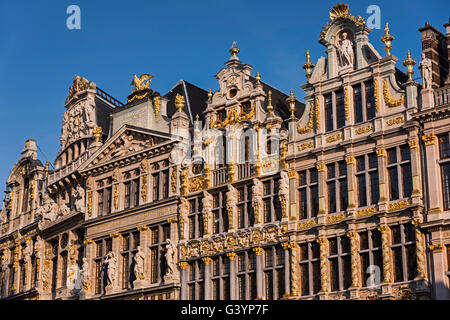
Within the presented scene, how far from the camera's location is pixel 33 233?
50.6 metres

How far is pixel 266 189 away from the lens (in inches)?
1521

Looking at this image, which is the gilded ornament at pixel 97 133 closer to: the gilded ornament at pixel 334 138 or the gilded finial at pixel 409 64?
the gilded ornament at pixel 334 138

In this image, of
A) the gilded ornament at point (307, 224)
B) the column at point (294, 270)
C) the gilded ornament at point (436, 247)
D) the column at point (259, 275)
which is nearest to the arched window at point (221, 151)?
the column at point (259, 275)

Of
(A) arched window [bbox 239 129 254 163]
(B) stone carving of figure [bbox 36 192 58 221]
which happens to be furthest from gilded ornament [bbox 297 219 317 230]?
(B) stone carving of figure [bbox 36 192 58 221]

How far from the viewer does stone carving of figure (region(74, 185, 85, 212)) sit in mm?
46250

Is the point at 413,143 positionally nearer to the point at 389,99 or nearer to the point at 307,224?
the point at 389,99

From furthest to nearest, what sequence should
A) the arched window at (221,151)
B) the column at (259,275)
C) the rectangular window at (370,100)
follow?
the arched window at (221,151) → the column at (259,275) → the rectangular window at (370,100)

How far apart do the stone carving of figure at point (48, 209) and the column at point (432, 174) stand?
23331 mm

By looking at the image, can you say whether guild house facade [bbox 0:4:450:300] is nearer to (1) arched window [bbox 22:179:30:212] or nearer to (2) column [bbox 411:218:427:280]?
(2) column [bbox 411:218:427:280]

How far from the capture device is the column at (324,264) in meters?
35.1

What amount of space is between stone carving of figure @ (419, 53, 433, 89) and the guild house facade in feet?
0.28

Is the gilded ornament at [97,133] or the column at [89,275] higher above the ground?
the gilded ornament at [97,133]

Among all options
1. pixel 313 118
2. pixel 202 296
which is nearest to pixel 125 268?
pixel 202 296
